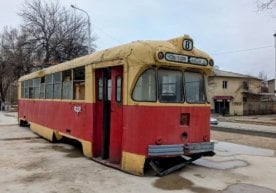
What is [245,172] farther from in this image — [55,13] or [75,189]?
[55,13]

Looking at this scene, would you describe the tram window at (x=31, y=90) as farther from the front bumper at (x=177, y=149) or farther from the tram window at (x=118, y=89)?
the front bumper at (x=177, y=149)

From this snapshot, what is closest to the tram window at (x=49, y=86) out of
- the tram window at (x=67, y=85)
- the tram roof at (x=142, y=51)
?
the tram window at (x=67, y=85)

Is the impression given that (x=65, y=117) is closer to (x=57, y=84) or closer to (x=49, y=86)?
(x=57, y=84)

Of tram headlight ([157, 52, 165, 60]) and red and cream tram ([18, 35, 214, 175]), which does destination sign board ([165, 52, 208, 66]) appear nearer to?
red and cream tram ([18, 35, 214, 175])

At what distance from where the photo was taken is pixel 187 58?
920 centimetres

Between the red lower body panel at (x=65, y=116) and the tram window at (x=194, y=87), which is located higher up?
the tram window at (x=194, y=87)

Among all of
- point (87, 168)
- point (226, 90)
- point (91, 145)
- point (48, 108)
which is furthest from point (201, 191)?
point (226, 90)

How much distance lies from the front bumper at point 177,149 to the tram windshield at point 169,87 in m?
1.00

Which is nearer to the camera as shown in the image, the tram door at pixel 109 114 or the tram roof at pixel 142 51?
the tram roof at pixel 142 51

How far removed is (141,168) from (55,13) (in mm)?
38689

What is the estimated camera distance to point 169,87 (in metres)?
8.97

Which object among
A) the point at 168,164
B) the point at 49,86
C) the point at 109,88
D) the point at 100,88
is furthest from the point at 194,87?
the point at 49,86

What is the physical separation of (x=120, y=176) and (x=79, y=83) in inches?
156

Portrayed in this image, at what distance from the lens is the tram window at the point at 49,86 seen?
14.8 meters
